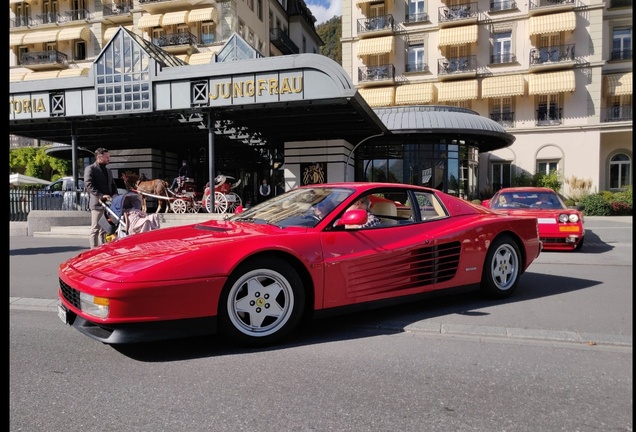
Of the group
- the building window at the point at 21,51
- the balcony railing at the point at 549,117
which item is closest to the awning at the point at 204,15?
the building window at the point at 21,51

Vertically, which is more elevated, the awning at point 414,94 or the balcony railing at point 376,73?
the balcony railing at point 376,73

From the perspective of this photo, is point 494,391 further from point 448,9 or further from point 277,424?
point 448,9

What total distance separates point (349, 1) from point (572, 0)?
15.9 meters

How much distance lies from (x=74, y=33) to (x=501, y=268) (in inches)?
1713

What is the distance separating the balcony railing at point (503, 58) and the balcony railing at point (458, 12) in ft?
10.9

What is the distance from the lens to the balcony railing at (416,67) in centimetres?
3458

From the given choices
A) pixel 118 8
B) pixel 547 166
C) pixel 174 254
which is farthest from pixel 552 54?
pixel 174 254

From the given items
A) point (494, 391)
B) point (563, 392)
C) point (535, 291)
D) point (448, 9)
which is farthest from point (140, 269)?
point (448, 9)

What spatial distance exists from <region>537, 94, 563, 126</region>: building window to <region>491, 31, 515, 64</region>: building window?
3.74 m

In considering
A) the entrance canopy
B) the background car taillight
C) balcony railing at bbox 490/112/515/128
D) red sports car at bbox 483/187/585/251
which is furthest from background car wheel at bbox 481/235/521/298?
balcony railing at bbox 490/112/515/128

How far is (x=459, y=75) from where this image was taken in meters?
33.1

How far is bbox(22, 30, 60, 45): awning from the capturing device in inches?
1549

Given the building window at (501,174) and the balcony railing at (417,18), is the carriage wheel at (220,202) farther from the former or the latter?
the balcony railing at (417,18)

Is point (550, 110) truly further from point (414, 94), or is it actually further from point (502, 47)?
point (414, 94)
